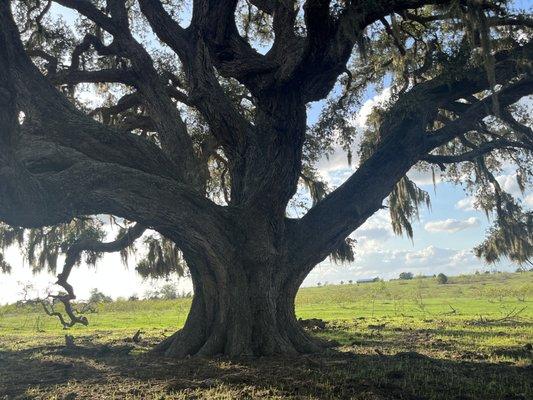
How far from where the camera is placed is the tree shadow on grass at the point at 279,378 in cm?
517

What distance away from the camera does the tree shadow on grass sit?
5172 mm

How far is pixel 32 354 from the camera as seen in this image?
10.0m

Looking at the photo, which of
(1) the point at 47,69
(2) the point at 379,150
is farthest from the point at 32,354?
(2) the point at 379,150

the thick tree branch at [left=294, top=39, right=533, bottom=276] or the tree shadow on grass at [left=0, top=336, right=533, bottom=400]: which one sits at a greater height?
the thick tree branch at [left=294, top=39, right=533, bottom=276]

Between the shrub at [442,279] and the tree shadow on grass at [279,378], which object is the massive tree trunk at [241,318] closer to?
the tree shadow on grass at [279,378]

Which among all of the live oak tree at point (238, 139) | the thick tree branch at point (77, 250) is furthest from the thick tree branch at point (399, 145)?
the thick tree branch at point (77, 250)

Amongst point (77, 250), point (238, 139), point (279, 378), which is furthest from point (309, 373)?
point (77, 250)

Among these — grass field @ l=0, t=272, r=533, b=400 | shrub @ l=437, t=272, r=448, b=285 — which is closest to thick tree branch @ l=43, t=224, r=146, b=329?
grass field @ l=0, t=272, r=533, b=400

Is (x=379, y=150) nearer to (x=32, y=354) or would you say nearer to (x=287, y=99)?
(x=287, y=99)

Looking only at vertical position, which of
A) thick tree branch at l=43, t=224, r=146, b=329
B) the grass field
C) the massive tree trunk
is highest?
thick tree branch at l=43, t=224, r=146, b=329

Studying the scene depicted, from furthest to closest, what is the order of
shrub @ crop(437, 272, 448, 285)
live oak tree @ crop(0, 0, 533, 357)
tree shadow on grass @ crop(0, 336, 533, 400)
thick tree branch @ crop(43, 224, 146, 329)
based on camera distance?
shrub @ crop(437, 272, 448, 285)
thick tree branch @ crop(43, 224, 146, 329)
live oak tree @ crop(0, 0, 533, 357)
tree shadow on grass @ crop(0, 336, 533, 400)

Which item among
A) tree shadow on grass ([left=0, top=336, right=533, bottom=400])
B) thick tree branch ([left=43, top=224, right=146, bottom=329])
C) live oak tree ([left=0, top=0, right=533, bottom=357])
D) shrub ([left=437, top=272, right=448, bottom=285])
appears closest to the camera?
tree shadow on grass ([left=0, top=336, right=533, bottom=400])

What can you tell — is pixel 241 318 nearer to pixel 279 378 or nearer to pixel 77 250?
pixel 279 378

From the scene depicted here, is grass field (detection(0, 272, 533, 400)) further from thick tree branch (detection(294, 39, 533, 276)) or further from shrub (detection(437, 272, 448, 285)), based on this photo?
shrub (detection(437, 272, 448, 285))
